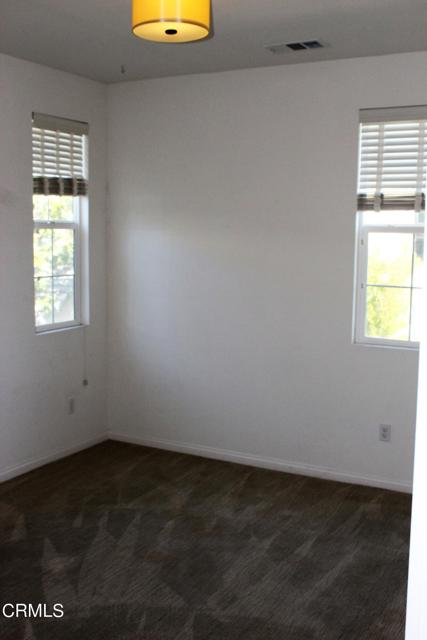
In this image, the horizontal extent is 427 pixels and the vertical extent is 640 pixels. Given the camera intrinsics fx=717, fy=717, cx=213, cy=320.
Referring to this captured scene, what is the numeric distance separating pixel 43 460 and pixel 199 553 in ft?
5.84

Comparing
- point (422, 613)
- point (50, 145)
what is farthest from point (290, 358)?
point (422, 613)

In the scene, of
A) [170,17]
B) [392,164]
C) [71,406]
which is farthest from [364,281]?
[170,17]

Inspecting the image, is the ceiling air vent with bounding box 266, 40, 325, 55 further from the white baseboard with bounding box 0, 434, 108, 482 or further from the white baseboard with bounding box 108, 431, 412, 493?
the white baseboard with bounding box 0, 434, 108, 482

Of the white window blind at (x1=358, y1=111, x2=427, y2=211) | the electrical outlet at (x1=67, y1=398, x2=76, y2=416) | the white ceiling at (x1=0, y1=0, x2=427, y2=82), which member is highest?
the white ceiling at (x1=0, y1=0, x2=427, y2=82)

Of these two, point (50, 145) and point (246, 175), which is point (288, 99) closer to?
point (246, 175)

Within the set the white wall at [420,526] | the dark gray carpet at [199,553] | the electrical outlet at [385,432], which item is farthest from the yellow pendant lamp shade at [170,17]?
the electrical outlet at [385,432]

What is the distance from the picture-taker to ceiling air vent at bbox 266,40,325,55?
4.17 m

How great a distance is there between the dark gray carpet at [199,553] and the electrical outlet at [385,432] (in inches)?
13.4

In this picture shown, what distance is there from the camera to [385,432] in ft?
15.4

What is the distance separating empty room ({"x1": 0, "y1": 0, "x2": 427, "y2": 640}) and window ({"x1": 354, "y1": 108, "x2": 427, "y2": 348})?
1 centimetres

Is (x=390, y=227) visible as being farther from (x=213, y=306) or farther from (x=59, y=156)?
(x=59, y=156)

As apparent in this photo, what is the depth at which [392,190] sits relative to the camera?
4621 millimetres

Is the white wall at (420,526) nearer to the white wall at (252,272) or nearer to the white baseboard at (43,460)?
the white wall at (252,272)

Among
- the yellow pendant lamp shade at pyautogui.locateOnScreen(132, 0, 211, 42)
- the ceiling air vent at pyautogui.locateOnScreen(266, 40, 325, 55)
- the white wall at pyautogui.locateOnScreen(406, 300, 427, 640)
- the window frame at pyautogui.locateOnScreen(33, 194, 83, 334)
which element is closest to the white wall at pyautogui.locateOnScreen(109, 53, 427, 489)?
the window frame at pyautogui.locateOnScreen(33, 194, 83, 334)
